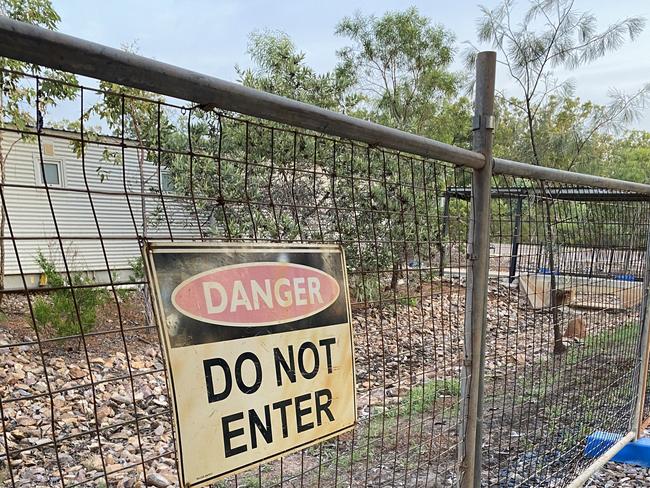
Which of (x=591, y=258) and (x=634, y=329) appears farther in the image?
(x=634, y=329)

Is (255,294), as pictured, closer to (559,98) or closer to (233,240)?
(233,240)

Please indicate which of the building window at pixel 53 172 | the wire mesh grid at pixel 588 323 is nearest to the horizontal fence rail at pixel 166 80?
the building window at pixel 53 172

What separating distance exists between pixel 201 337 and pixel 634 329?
128 inches

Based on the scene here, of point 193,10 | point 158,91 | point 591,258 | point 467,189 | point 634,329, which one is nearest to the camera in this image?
point 158,91

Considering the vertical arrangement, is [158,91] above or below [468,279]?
above

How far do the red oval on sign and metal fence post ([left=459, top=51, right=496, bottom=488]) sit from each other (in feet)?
2.17

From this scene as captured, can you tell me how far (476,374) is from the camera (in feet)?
5.86

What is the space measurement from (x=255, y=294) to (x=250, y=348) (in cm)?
13

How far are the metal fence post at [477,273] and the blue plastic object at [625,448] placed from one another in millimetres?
1631

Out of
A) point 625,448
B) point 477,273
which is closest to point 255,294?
point 477,273

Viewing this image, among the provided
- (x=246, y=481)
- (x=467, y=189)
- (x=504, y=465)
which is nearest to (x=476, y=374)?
(x=467, y=189)

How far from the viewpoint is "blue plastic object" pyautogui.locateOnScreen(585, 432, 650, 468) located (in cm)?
296

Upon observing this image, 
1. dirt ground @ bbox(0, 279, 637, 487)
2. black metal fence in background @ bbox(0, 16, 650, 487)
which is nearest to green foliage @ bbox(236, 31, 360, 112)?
black metal fence in background @ bbox(0, 16, 650, 487)

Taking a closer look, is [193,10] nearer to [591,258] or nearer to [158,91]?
[591,258]
